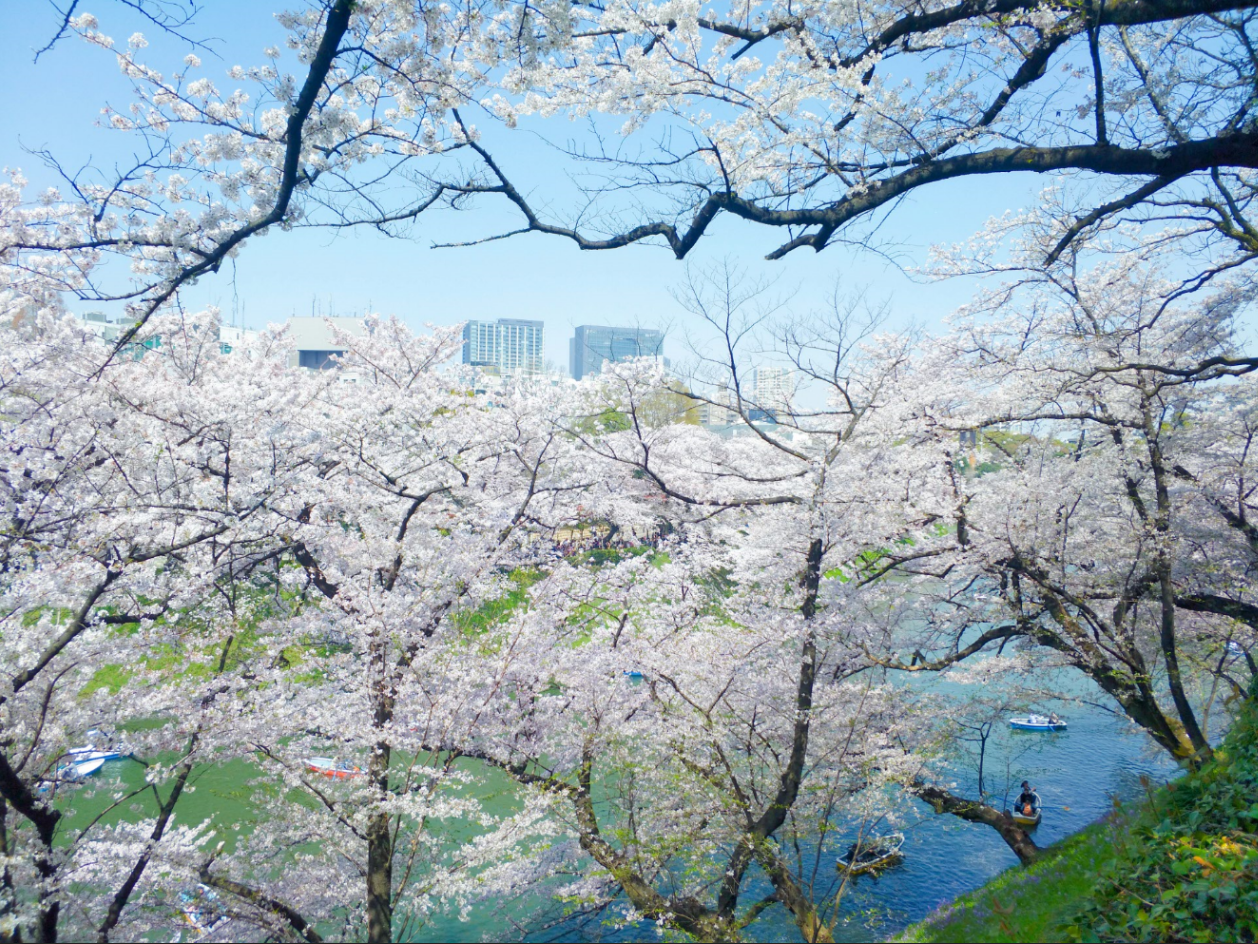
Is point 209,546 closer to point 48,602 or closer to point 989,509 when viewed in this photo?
point 48,602

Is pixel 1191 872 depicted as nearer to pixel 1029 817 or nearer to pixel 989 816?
pixel 989 816

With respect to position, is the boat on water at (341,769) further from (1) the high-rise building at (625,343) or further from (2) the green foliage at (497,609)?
(1) the high-rise building at (625,343)

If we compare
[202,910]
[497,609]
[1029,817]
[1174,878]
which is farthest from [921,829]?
[202,910]

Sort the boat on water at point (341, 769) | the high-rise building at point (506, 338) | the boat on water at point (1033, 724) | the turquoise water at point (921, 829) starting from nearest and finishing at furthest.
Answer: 1. the boat on water at point (341, 769)
2. the turquoise water at point (921, 829)
3. the boat on water at point (1033, 724)
4. the high-rise building at point (506, 338)

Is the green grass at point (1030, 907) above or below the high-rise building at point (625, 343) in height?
→ below

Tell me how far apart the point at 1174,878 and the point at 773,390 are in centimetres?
778

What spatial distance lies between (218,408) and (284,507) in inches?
95.2

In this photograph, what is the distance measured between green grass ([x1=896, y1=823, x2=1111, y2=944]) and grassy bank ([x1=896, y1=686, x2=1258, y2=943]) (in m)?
0.02

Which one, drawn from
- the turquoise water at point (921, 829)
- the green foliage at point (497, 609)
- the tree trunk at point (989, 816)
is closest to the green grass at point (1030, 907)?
the turquoise water at point (921, 829)

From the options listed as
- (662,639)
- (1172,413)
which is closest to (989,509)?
(1172,413)

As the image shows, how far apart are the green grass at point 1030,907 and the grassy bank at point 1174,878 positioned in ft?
0.06

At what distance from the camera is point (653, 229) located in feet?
15.2

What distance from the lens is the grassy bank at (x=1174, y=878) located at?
9.21ft

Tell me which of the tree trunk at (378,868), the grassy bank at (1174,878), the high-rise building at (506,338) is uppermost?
the high-rise building at (506,338)
